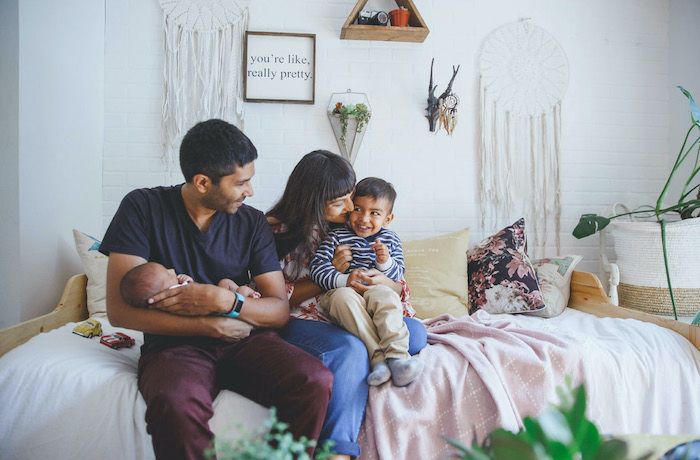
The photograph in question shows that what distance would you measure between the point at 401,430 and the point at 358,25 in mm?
2002

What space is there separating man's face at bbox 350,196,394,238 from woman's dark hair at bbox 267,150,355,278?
0.08 meters

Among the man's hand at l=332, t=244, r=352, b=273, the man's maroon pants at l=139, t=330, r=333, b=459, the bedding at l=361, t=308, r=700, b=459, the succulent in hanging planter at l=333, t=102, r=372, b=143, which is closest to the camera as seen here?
the man's maroon pants at l=139, t=330, r=333, b=459

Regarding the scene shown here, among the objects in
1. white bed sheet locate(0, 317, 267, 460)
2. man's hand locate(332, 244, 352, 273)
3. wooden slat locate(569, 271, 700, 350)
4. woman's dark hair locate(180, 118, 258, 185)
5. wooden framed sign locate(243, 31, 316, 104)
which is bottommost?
white bed sheet locate(0, 317, 267, 460)

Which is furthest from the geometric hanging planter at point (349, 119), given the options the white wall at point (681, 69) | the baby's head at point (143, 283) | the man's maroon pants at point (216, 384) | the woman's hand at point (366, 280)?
the white wall at point (681, 69)

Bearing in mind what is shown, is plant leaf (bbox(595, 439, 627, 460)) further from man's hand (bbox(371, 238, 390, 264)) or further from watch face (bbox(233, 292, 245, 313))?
man's hand (bbox(371, 238, 390, 264))

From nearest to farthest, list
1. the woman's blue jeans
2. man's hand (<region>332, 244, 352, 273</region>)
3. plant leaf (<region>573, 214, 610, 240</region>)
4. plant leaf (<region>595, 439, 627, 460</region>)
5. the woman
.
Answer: plant leaf (<region>595, 439, 627, 460</region>) < the woman's blue jeans < the woman < man's hand (<region>332, 244, 352, 273</region>) < plant leaf (<region>573, 214, 610, 240</region>)

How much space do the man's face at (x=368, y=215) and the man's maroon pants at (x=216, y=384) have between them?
1.88ft

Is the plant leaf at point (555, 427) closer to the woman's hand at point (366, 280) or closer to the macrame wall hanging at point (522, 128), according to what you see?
the woman's hand at point (366, 280)

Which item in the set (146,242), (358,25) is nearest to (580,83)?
(358,25)

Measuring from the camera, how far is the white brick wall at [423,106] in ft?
9.09

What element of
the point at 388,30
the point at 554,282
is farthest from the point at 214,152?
the point at 554,282

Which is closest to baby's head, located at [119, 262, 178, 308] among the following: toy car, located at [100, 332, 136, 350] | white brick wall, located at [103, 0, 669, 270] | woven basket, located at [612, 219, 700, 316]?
toy car, located at [100, 332, 136, 350]

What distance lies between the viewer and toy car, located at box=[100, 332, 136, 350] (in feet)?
6.10

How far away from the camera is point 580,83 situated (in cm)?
303
